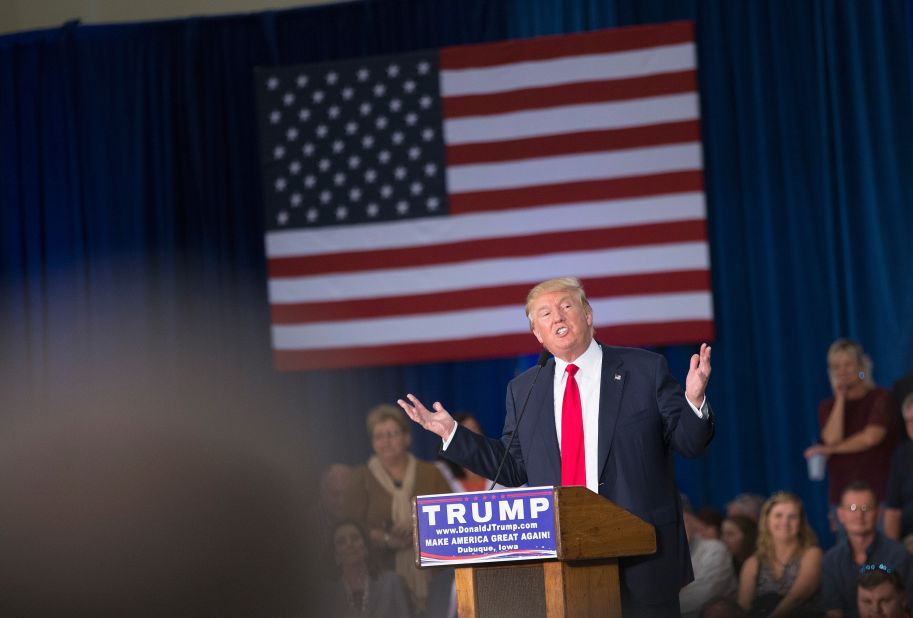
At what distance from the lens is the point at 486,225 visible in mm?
8148

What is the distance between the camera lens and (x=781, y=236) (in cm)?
780

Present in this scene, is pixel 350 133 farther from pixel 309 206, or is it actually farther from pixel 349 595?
pixel 349 595

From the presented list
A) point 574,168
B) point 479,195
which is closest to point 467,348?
point 479,195

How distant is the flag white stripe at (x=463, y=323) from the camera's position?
25.5ft

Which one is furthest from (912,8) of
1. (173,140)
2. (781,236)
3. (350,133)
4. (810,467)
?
(173,140)

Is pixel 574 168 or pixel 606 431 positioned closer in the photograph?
pixel 606 431

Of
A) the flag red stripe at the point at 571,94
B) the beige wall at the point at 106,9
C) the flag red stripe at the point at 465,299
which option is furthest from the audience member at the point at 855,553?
the beige wall at the point at 106,9

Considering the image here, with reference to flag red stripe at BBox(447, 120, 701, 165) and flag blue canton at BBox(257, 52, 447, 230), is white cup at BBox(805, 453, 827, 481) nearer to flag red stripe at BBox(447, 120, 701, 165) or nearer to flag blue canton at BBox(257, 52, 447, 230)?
flag red stripe at BBox(447, 120, 701, 165)

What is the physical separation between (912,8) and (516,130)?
8.23 feet

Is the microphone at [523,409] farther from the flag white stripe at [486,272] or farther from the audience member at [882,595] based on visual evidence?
the flag white stripe at [486,272]

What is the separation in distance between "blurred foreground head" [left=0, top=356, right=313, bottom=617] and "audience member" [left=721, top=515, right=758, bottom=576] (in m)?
2.84

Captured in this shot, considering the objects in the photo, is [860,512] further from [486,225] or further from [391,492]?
[486,225]

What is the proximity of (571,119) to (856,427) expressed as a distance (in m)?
2.67

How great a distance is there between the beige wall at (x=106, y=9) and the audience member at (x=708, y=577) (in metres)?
5.04
